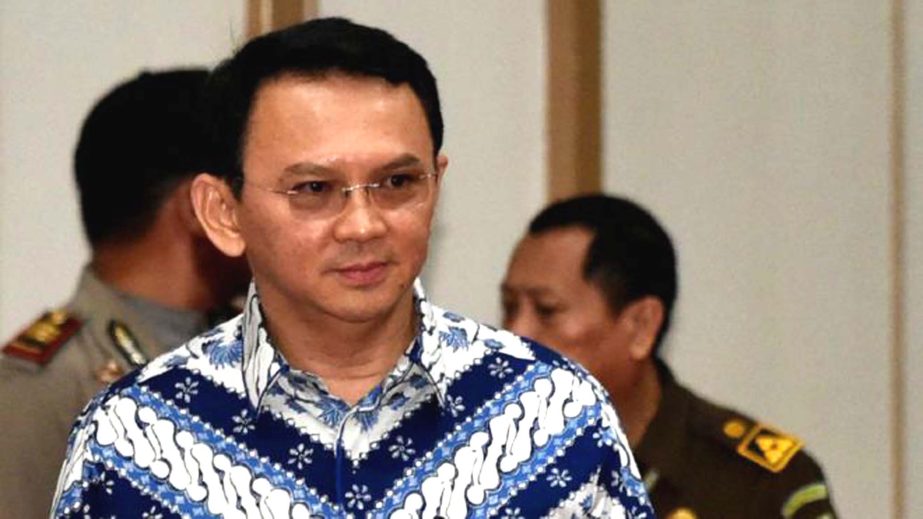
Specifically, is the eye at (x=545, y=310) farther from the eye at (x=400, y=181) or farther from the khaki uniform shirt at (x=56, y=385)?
the eye at (x=400, y=181)

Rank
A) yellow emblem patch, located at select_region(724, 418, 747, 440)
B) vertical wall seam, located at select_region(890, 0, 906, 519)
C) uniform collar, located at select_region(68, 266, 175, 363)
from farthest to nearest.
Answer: vertical wall seam, located at select_region(890, 0, 906, 519) < yellow emblem patch, located at select_region(724, 418, 747, 440) < uniform collar, located at select_region(68, 266, 175, 363)

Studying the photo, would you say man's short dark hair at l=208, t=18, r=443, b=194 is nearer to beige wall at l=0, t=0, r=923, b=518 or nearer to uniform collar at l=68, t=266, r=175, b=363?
uniform collar at l=68, t=266, r=175, b=363

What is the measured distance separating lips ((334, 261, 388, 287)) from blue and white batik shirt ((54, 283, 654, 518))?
0.12 metres

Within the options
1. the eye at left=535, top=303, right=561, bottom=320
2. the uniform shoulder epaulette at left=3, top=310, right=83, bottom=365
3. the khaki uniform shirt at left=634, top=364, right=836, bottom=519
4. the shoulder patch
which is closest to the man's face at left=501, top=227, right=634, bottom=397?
the eye at left=535, top=303, right=561, bottom=320

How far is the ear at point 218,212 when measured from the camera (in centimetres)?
216

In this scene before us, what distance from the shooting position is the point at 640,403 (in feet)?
11.6

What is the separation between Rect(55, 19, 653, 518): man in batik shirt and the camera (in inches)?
80.0

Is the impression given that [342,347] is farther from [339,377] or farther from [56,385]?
[56,385]

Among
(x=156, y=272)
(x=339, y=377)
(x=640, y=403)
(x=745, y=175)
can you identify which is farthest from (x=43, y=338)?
(x=745, y=175)

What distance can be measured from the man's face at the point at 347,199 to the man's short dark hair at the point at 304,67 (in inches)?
0.6

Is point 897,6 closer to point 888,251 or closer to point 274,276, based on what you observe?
point 888,251

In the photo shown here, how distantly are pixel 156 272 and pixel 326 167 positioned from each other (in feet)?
3.39

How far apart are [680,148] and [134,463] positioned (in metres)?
2.88

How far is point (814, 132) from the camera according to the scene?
502cm
